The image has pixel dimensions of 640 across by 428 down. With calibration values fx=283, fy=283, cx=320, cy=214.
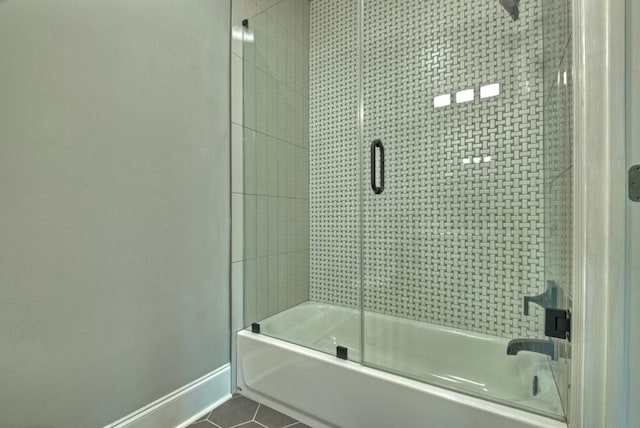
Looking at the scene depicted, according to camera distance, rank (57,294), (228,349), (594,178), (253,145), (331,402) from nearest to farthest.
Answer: (594,178) → (57,294) → (331,402) → (228,349) → (253,145)

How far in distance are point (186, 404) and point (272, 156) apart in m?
1.44

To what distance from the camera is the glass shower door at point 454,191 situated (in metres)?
1.47

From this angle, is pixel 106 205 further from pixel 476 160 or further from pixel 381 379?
pixel 476 160

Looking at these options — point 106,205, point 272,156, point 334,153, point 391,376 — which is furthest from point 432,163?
point 106,205

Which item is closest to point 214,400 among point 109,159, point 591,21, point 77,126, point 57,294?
point 57,294

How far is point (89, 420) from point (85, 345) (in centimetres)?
27

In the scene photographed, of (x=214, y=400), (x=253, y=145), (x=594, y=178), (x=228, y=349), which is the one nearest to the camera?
(x=594, y=178)

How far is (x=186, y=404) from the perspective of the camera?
1344 millimetres

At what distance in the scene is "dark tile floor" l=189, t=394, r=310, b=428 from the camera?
4.38 ft

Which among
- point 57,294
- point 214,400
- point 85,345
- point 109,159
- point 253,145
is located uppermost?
point 253,145

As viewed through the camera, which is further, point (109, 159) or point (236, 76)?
point (236, 76)

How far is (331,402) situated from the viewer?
50.1 inches

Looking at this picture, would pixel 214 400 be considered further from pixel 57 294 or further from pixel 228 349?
pixel 57 294

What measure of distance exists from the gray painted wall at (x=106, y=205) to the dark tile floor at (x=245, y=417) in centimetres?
21
